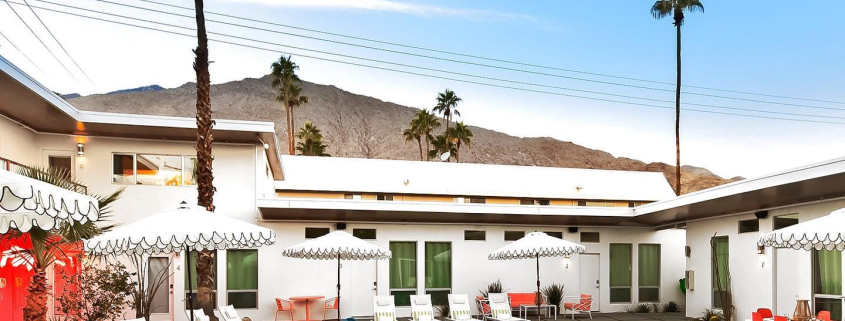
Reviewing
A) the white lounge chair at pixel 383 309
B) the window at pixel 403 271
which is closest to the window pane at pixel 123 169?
the white lounge chair at pixel 383 309

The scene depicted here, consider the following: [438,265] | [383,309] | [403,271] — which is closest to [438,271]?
[438,265]

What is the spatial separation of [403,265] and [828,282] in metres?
10.5

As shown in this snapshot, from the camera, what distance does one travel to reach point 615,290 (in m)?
21.0

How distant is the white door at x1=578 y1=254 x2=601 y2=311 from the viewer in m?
20.7

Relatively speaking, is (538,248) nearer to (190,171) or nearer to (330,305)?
(330,305)

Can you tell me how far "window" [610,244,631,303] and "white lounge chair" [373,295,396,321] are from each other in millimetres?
8769

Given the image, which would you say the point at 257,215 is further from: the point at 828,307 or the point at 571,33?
the point at 571,33

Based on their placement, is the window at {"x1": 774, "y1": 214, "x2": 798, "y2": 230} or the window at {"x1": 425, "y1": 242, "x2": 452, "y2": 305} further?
the window at {"x1": 425, "y1": 242, "x2": 452, "y2": 305}

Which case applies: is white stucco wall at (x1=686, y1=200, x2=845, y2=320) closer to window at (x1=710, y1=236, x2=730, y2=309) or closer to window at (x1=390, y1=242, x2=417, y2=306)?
window at (x1=710, y1=236, x2=730, y2=309)

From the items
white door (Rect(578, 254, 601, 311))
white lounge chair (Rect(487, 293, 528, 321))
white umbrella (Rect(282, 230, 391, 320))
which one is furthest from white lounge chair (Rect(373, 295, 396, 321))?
white door (Rect(578, 254, 601, 311))

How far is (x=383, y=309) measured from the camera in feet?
49.9

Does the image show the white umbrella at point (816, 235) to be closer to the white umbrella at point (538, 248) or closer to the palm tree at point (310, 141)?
the white umbrella at point (538, 248)

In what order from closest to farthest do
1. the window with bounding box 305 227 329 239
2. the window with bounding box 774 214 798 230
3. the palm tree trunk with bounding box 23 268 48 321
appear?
the palm tree trunk with bounding box 23 268 48 321
the window with bounding box 774 214 798 230
the window with bounding box 305 227 329 239

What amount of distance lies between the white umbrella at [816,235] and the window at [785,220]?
21.9ft
